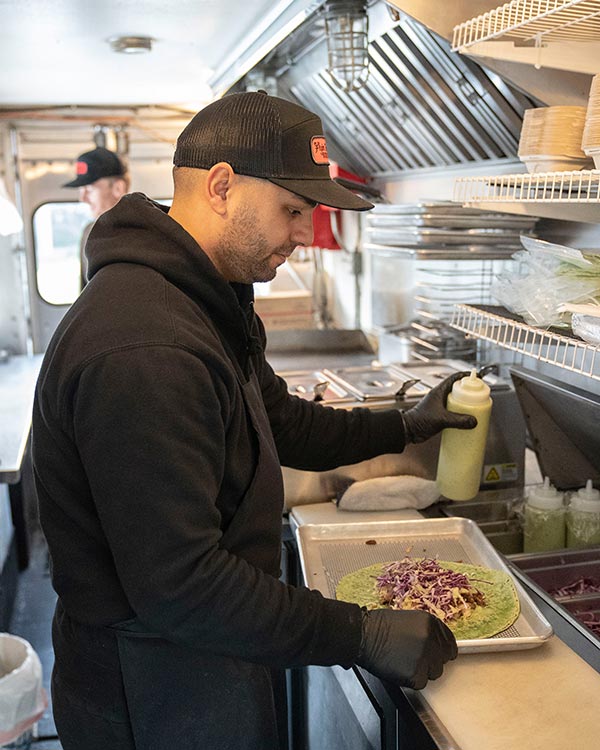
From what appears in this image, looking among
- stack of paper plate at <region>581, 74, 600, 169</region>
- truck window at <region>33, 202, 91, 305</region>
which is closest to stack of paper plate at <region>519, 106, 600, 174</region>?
stack of paper plate at <region>581, 74, 600, 169</region>

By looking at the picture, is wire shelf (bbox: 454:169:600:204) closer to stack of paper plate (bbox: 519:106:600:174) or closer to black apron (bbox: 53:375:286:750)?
stack of paper plate (bbox: 519:106:600:174)

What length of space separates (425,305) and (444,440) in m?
1.75

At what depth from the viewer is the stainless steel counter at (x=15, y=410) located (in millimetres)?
3018

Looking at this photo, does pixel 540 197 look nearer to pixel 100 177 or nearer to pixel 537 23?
pixel 537 23

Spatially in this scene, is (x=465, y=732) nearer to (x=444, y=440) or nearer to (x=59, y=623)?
(x=59, y=623)

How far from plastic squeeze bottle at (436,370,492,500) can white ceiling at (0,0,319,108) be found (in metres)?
1.22

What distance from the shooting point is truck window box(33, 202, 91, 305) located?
5410 mm

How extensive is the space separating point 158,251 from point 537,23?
3.33ft

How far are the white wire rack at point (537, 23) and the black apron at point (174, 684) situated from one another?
0.93 metres

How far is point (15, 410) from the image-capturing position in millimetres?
3971

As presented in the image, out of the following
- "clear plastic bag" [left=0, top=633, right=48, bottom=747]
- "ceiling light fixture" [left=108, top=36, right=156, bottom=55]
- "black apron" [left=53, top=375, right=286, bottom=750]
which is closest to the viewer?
"black apron" [left=53, top=375, right=286, bottom=750]

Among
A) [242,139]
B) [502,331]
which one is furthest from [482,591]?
[242,139]

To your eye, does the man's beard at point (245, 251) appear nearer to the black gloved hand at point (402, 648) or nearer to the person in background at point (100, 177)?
the black gloved hand at point (402, 648)

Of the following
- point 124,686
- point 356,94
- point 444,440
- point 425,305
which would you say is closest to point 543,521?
point 444,440
